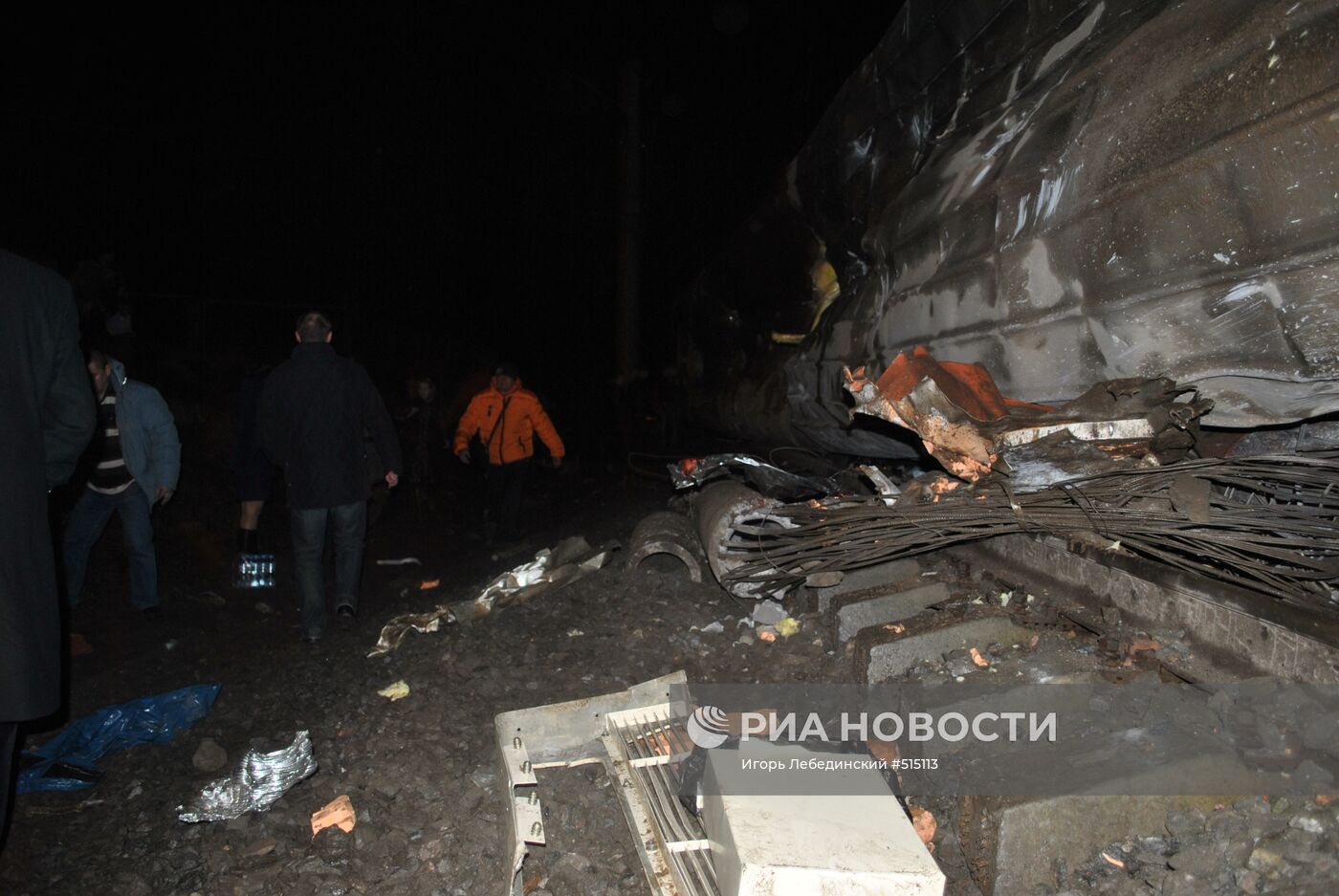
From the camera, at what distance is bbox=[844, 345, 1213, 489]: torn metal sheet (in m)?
2.35

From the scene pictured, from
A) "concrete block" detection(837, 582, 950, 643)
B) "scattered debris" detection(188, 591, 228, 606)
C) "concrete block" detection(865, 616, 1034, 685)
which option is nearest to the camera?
"concrete block" detection(865, 616, 1034, 685)

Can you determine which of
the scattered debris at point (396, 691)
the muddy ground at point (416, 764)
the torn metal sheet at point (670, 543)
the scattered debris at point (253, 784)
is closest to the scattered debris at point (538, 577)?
the muddy ground at point (416, 764)

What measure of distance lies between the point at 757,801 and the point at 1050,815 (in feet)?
2.41

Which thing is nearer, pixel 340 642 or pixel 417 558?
pixel 340 642

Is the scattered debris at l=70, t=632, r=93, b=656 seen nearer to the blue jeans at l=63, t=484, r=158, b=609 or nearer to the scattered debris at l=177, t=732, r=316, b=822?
the blue jeans at l=63, t=484, r=158, b=609

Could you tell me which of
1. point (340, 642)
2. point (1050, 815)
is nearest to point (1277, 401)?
point (1050, 815)

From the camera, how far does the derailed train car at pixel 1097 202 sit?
192 centimetres

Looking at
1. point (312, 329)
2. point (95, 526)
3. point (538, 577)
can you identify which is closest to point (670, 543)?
point (538, 577)

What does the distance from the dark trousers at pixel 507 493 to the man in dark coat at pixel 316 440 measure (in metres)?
2.62

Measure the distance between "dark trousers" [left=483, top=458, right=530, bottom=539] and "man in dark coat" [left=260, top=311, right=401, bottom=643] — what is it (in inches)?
103

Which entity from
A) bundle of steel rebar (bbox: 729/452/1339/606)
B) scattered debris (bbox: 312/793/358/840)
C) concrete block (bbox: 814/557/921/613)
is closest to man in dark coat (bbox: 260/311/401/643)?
scattered debris (bbox: 312/793/358/840)

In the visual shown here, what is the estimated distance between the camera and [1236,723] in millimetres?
2133

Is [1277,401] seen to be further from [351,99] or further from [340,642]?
[351,99]

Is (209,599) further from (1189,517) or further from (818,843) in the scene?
(1189,517)
